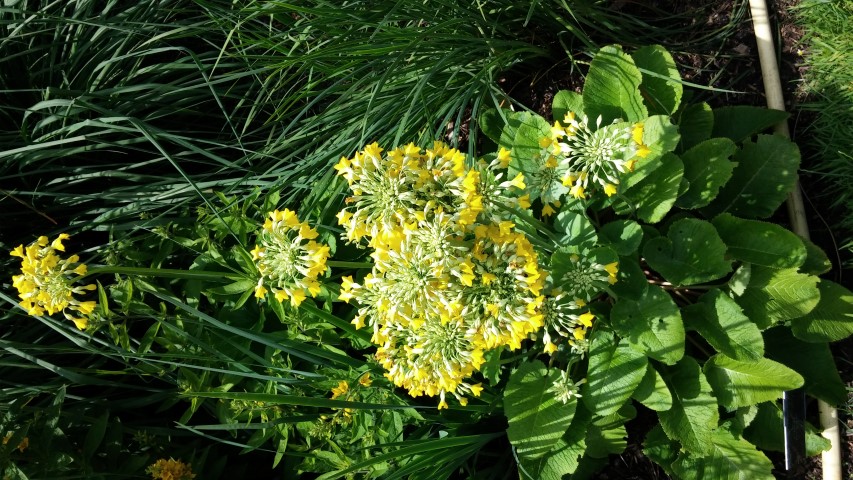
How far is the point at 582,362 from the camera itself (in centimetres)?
254

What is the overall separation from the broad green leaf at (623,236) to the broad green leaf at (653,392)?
1.50ft

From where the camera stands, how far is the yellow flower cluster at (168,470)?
2521 millimetres

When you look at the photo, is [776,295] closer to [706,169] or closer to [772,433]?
[706,169]

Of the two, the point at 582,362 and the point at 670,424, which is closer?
the point at 670,424

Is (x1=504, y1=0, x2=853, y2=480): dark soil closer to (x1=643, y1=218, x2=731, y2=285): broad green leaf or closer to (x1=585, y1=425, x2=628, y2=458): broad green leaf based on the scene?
(x1=585, y1=425, x2=628, y2=458): broad green leaf

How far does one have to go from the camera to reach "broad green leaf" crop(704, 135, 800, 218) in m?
2.28

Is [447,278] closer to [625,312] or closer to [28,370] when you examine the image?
[625,312]

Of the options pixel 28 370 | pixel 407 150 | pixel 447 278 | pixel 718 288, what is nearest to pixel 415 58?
pixel 407 150

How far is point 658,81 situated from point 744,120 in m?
0.37

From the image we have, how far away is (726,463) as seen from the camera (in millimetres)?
2320

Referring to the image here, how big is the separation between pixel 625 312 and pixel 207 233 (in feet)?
5.63

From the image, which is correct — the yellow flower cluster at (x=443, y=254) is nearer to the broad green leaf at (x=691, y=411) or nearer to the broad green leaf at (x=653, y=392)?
the broad green leaf at (x=653, y=392)

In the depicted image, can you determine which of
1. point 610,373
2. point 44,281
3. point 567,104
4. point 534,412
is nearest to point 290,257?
point 44,281

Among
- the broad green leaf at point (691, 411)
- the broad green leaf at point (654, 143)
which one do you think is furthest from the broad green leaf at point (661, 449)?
the broad green leaf at point (654, 143)
